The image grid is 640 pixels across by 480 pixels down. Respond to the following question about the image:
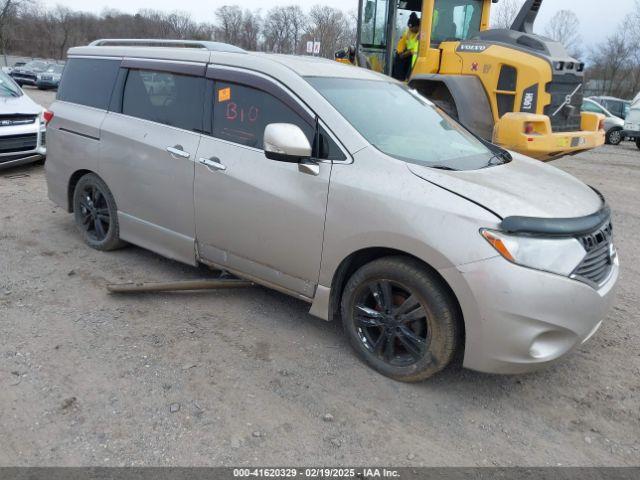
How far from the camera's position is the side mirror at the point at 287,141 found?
324cm

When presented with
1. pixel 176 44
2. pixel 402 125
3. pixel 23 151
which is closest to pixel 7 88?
pixel 23 151

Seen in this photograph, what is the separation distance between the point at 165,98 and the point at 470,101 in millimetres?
4896

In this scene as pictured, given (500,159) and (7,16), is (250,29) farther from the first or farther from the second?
(500,159)

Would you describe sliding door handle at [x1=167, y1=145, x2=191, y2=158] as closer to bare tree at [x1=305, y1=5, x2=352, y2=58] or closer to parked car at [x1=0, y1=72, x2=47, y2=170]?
parked car at [x1=0, y1=72, x2=47, y2=170]

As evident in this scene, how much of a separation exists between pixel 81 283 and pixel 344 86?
2743 mm

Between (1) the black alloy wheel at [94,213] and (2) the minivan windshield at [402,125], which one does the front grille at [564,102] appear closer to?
(2) the minivan windshield at [402,125]

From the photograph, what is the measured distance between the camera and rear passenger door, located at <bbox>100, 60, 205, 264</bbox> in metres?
4.09

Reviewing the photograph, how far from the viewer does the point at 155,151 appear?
13.9 ft

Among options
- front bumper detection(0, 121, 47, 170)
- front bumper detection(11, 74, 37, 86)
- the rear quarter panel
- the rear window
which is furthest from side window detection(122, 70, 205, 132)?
front bumper detection(11, 74, 37, 86)

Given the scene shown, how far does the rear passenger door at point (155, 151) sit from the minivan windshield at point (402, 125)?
116 cm

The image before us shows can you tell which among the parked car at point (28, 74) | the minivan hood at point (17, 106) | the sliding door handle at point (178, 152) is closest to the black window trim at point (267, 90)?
the sliding door handle at point (178, 152)

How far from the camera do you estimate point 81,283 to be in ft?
14.7

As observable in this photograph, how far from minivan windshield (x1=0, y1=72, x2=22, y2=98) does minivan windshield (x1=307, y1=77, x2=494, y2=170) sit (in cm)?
759

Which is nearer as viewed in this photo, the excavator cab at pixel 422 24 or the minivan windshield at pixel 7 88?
the excavator cab at pixel 422 24
